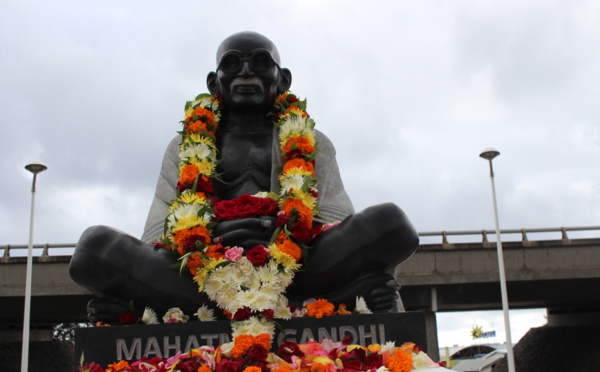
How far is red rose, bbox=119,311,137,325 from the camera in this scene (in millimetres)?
4449

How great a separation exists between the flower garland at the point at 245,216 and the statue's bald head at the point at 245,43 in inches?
23.2

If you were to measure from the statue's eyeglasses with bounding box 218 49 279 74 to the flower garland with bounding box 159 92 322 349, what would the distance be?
467 mm

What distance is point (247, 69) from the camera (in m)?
5.30

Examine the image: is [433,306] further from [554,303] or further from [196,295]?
[196,295]

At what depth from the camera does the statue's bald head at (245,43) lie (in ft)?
17.4

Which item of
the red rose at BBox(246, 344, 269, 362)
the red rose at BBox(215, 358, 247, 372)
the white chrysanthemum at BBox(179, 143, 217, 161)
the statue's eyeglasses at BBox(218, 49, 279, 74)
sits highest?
the statue's eyeglasses at BBox(218, 49, 279, 74)

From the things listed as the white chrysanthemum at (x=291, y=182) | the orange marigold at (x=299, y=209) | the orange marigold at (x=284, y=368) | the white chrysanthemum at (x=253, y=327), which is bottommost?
the orange marigold at (x=284, y=368)

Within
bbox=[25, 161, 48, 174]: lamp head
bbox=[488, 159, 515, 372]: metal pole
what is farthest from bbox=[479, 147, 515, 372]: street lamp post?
bbox=[25, 161, 48, 174]: lamp head

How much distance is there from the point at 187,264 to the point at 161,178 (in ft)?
4.63

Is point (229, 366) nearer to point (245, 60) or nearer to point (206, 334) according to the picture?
point (206, 334)

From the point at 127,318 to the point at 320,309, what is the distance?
4.34 ft

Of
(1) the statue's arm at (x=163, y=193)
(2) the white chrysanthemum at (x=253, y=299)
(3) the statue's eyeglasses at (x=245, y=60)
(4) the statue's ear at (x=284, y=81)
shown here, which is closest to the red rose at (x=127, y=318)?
(1) the statue's arm at (x=163, y=193)

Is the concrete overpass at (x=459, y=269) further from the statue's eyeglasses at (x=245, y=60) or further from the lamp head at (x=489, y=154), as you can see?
the statue's eyeglasses at (x=245, y=60)

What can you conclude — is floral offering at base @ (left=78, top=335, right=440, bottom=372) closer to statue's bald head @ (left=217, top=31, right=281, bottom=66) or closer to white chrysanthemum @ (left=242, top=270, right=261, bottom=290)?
white chrysanthemum @ (left=242, top=270, right=261, bottom=290)
